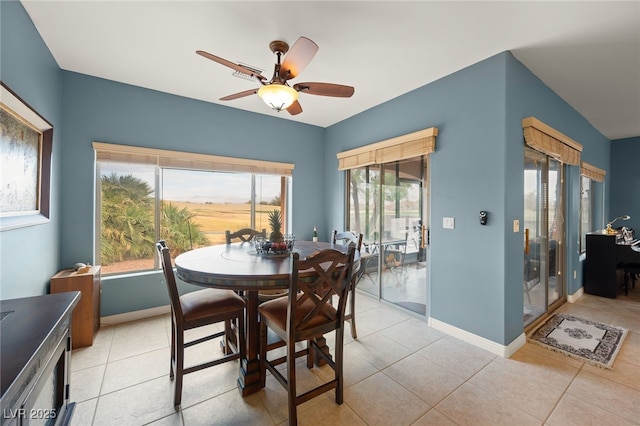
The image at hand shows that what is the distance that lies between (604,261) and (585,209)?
1040 millimetres

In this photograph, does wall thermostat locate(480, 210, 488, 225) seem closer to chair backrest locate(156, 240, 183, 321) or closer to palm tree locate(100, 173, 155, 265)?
chair backrest locate(156, 240, 183, 321)

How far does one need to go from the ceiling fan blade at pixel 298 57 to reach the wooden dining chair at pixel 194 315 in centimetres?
156


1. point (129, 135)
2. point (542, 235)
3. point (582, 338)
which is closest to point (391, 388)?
point (582, 338)

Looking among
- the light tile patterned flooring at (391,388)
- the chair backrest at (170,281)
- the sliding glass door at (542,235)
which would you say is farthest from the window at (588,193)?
the chair backrest at (170,281)

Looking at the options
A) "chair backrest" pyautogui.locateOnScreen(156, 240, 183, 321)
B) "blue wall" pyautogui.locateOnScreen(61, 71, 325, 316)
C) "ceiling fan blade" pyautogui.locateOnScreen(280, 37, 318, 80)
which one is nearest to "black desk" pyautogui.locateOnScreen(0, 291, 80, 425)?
"chair backrest" pyautogui.locateOnScreen(156, 240, 183, 321)

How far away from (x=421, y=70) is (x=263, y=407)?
128 inches

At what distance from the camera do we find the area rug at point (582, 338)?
7.75ft

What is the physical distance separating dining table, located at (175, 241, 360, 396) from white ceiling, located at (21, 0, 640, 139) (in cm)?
182

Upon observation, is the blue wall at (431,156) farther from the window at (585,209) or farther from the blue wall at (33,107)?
the window at (585,209)

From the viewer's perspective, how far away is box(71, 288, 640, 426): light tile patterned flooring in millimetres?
1673

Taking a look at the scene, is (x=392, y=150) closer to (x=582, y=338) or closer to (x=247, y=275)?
(x=247, y=275)

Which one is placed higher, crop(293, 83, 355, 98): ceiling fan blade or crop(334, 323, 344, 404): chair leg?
crop(293, 83, 355, 98): ceiling fan blade

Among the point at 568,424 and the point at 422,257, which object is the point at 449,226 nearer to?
the point at 422,257

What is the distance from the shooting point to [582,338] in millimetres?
2670
